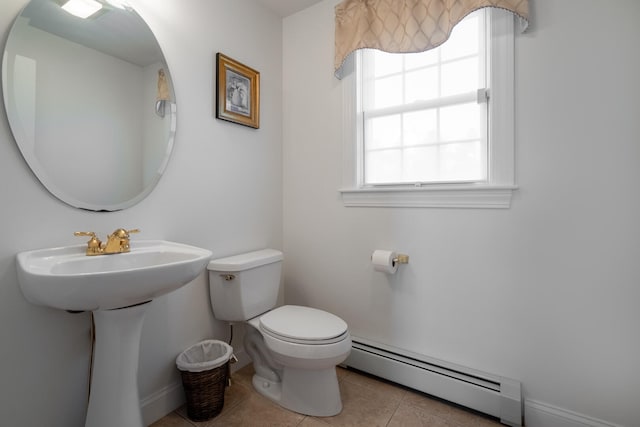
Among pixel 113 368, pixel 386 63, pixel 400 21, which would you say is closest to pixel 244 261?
pixel 113 368

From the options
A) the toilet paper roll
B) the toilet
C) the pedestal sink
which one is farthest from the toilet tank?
the toilet paper roll

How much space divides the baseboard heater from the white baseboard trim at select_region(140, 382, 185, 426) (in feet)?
3.16

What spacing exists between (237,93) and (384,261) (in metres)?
1.34

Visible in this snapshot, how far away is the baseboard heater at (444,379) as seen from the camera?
1.32 meters

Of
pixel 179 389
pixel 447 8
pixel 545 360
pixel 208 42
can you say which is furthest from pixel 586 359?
pixel 208 42

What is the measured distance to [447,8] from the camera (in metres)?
1.44

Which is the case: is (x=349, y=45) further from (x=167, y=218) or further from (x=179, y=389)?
(x=179, y=389)

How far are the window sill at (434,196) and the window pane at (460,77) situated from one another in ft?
1.72

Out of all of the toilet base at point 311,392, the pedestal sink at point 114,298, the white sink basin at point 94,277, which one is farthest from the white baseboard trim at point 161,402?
the white sink basin at point 94,277

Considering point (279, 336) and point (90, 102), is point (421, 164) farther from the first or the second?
point (90, 102)

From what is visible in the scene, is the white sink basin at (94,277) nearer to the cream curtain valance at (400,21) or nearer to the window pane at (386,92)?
the window pane at (386,92)

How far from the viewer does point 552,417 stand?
1.28m

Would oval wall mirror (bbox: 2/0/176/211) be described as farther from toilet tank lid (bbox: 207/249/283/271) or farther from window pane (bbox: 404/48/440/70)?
window pane (bbox: 404/48/440/70)

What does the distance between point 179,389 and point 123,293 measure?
912mm
